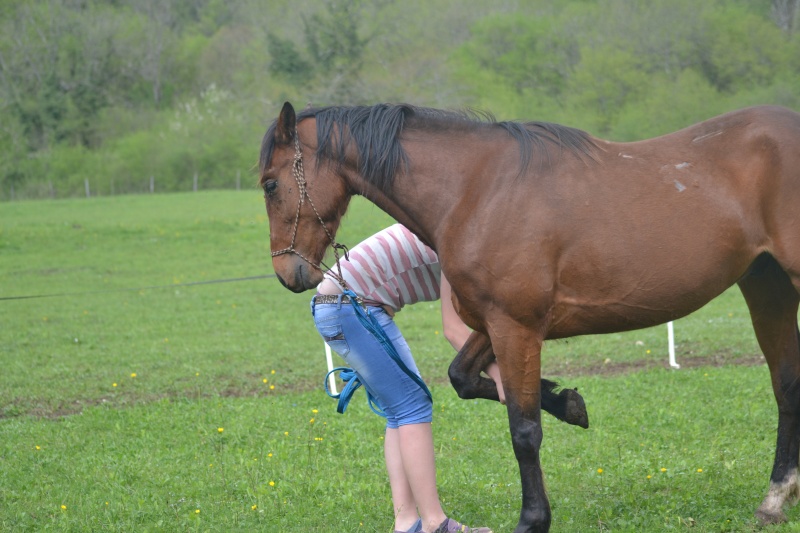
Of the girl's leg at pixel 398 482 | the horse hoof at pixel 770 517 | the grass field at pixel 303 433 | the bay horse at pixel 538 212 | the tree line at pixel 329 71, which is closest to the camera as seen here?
the bay horse at pixel 538 212

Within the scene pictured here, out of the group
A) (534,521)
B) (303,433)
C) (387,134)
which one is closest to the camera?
(534,521)

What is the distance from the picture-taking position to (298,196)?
413 cm

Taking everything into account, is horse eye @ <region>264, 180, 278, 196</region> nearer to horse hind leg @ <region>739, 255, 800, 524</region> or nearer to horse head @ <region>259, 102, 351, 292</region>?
horse head @ <region>259, 102, 351, 292</region>

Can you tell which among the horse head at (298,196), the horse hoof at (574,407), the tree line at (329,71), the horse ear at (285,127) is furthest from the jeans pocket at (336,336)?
the tree line at (329,71)

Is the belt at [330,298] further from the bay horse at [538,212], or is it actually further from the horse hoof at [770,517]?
the horse hoof at [770,517]

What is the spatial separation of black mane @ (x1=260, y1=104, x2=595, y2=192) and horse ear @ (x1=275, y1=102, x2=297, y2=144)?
0.15ft

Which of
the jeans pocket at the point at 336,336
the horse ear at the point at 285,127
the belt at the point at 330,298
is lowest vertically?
the jeans pocket at the point at 336,336

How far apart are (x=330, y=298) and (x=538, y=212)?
1.18 m

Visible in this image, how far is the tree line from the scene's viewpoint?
3647 cm

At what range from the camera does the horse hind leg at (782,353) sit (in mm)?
4402

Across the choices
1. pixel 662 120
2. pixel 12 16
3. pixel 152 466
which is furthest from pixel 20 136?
pixel 152 466

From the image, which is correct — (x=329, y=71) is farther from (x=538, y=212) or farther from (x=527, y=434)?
(x=527, y=434)

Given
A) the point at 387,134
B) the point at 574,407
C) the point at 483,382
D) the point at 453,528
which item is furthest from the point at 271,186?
the point at 453,528

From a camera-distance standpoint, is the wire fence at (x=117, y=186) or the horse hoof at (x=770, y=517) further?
the wire fence at (x=117, y=186)
